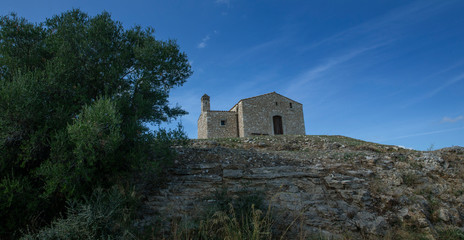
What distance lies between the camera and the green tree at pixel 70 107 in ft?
18.4

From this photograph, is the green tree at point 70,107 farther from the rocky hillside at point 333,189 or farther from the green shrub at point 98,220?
the rocky hillside at point 333,189

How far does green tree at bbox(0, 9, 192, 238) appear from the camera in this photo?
5605mm

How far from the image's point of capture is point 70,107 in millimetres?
6922

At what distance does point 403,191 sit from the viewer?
7426mm

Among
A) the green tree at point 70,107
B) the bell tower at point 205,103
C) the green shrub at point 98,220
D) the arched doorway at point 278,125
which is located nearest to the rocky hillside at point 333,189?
the green shrub at point 98,220

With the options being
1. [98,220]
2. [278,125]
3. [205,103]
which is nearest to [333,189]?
[98,220]

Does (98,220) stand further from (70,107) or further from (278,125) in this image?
(278,125)

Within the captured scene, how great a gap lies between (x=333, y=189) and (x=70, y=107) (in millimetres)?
8243

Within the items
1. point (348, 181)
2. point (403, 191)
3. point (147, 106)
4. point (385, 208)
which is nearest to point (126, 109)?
point (147, 106)

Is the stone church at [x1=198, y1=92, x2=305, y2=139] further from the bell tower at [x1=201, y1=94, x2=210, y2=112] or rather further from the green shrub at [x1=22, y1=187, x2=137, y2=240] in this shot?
the green shrub at [x1=22, y1=187, x2=137, y2=240]

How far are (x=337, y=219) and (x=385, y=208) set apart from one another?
1736 millimetres

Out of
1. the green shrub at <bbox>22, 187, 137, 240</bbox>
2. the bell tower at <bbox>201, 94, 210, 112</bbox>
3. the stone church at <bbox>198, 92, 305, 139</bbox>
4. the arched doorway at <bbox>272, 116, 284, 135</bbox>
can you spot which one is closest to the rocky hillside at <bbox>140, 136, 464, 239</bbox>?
the green shrub at <bbox>22, 187, 137, 240</bbox>

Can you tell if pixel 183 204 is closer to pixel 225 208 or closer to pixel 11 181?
pixel 225 208

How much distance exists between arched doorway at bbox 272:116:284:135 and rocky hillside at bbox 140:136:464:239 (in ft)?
48.8
